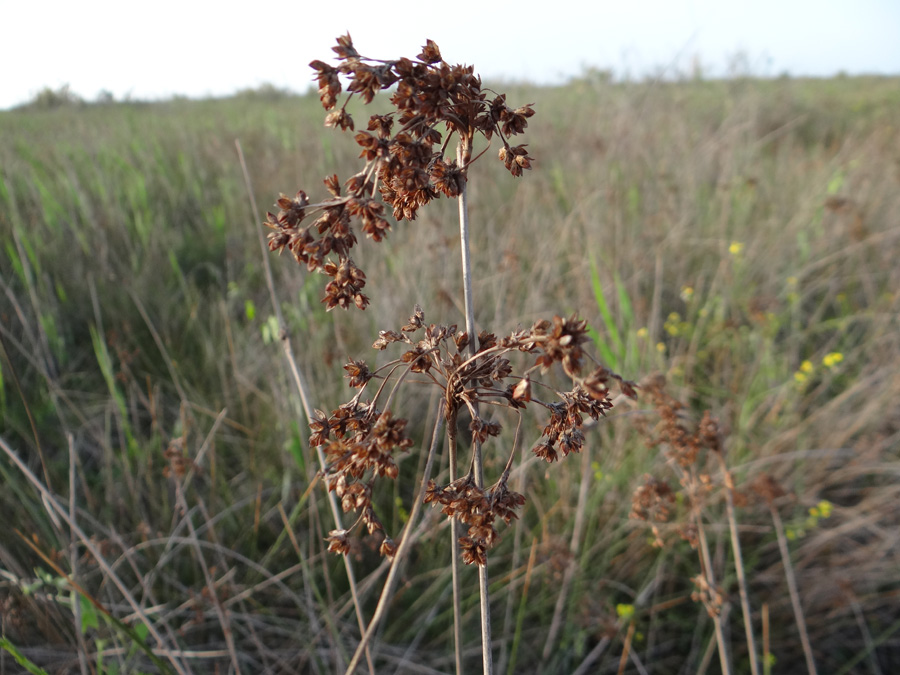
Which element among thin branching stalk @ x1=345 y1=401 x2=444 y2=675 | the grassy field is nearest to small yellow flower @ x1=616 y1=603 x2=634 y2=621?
the grassy field

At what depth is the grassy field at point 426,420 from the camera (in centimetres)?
166

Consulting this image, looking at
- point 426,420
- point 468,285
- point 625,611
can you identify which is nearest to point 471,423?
point 468,285

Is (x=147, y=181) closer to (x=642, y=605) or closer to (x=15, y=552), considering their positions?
(x=15, y=552)

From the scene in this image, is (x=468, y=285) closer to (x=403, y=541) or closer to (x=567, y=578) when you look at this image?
(x=403, y=541)

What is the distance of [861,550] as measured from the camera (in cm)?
190

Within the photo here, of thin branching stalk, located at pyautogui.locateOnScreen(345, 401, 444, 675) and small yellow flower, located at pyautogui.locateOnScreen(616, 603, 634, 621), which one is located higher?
thin branching stalk, located at pyautogui.locateOnScreen(345, 401, 444, 675)

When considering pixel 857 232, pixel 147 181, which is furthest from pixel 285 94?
pixel 857 232

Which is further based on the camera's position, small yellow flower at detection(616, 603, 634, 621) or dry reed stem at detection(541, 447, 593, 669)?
small yellow flower at detection(616, 603, 634, 621)

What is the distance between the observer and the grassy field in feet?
5.45

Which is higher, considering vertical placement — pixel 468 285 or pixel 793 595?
pixel 468 285

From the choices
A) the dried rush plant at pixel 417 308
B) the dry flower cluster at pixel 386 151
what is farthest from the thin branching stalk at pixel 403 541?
the dry flower cluster at pixel 386 151

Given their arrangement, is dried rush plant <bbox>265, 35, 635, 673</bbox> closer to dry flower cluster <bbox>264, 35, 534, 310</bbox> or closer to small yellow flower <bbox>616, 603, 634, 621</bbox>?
dry flower cluster <bbox>264, 35, 534, 310</bbox>

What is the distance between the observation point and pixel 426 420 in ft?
7.39

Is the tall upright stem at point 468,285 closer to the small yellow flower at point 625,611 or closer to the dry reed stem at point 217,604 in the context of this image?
the dry reed stem at point 217,604
